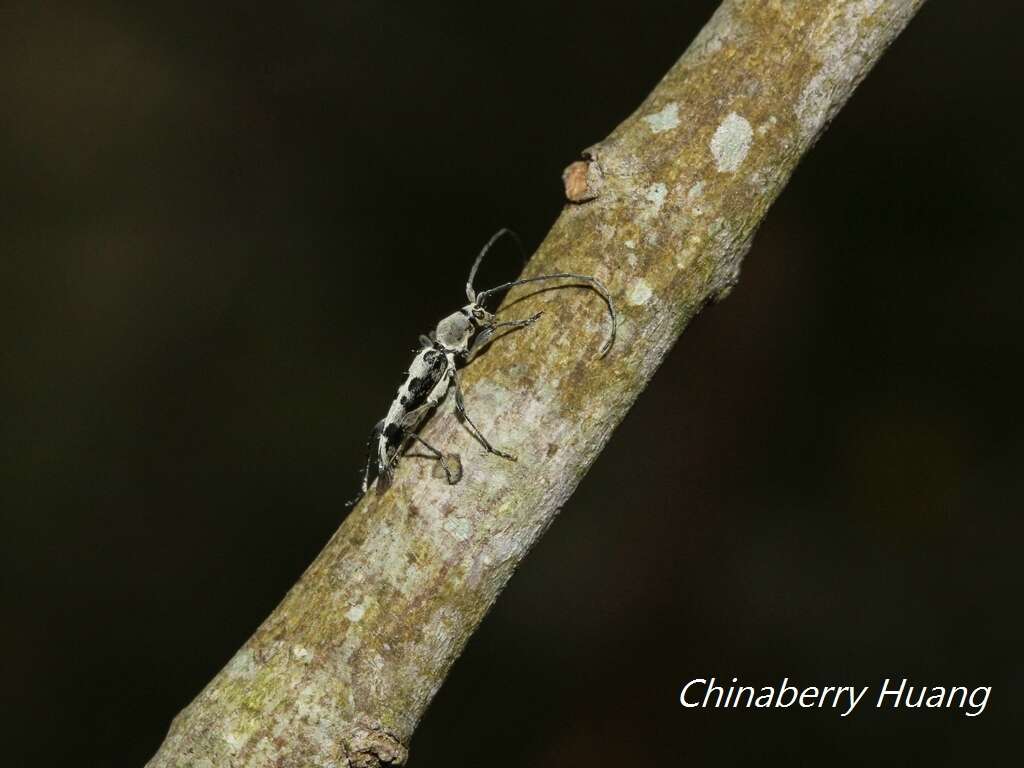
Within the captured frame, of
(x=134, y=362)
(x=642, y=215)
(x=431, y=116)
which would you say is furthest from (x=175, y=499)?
(x=642, y=215)

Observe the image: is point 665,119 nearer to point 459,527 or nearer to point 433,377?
point 433,377

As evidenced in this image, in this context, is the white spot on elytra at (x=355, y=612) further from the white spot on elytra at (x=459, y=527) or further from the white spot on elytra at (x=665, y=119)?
the white spot on elytra at (x=665, y=119)

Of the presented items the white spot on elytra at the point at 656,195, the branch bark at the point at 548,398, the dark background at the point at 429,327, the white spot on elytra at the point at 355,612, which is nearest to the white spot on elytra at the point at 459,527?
the branch bark at the point at 548,398

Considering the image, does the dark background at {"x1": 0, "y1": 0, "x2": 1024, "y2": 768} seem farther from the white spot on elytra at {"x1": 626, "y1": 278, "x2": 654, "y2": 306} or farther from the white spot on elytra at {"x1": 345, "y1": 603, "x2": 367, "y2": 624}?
the white spot on elytra at {"x1": 345, "y1": 603, "x2": 367, "y2": 624}

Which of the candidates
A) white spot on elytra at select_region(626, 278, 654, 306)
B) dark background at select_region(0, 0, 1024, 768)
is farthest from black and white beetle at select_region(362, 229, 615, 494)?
dark background at select_region(0, 0, 1024, 768)

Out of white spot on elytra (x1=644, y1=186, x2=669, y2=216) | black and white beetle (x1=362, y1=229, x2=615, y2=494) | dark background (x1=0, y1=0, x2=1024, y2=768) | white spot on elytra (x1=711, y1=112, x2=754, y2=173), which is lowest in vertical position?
black and white beetle (x1=362, y1=229, x2=615, y2=494)

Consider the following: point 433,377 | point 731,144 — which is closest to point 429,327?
point 433,377

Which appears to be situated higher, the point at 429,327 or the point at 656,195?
the point at 429,327
